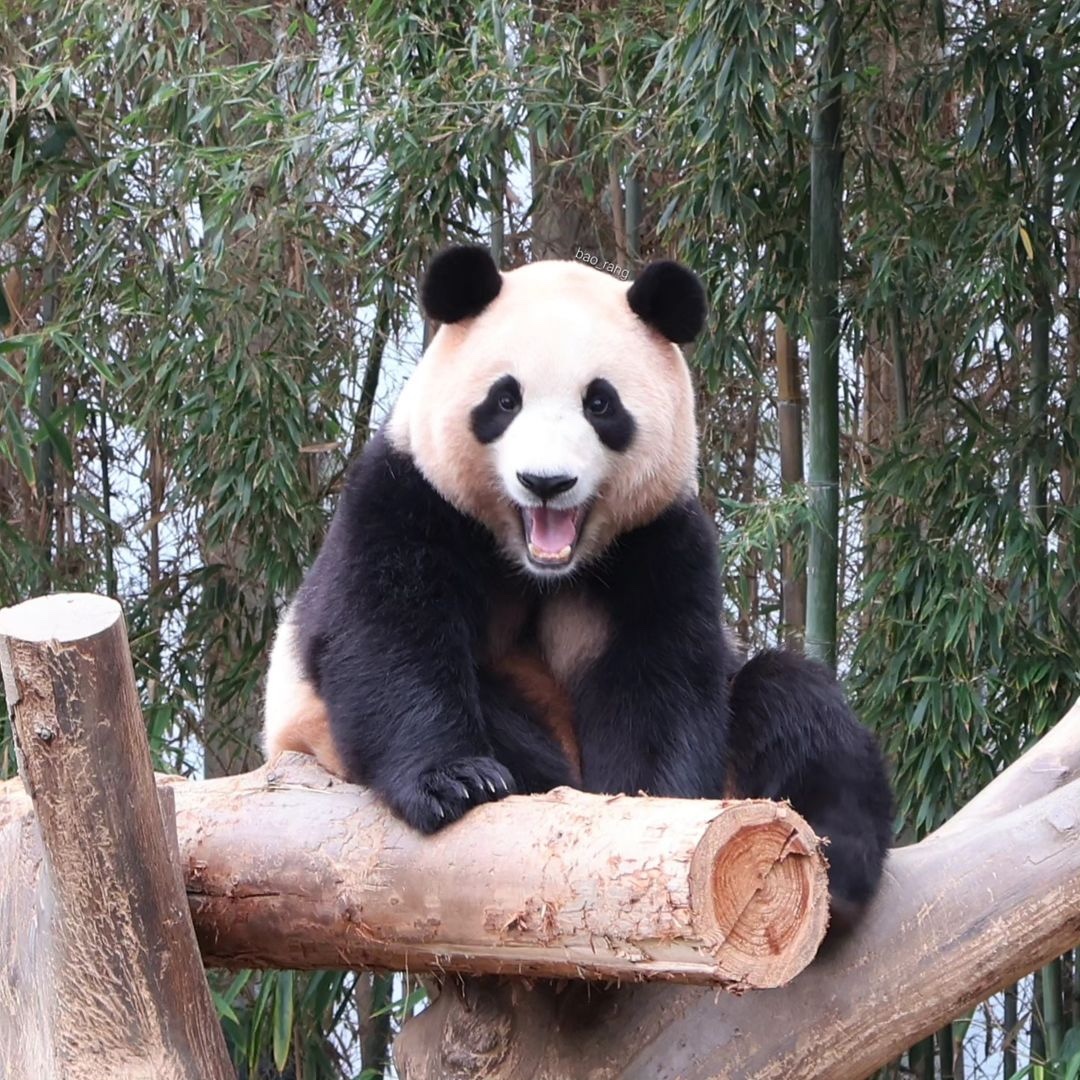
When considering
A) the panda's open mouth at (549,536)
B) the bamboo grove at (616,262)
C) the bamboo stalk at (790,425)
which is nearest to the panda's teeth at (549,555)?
the panda's open mouth at (549,536)

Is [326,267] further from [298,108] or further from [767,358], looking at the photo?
[767,358]

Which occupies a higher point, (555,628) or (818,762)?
(555,628)

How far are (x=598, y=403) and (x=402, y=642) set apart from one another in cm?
50

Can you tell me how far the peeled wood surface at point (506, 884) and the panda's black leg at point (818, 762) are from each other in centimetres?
46

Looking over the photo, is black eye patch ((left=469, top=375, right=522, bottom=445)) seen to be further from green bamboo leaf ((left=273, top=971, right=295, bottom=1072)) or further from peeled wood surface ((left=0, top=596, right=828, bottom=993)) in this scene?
green bamboo leaf ((left=273, top=971, right=295, bottom=1072))

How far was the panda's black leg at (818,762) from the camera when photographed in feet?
7.26

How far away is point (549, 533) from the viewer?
2.42 m

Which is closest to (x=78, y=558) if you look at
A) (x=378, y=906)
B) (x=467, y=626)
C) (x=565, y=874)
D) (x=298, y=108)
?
(x=298, y=108)

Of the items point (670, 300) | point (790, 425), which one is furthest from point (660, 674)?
point (790, 425)

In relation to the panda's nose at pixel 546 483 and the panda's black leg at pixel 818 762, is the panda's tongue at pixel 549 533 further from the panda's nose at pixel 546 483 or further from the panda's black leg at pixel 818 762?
the panda's black leg at pixel 818 762

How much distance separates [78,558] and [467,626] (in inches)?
107

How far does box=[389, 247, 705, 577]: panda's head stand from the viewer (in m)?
2.42

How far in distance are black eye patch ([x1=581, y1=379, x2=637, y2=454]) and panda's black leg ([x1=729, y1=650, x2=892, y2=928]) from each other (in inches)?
17.8

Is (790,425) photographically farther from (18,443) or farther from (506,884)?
(506,884)
